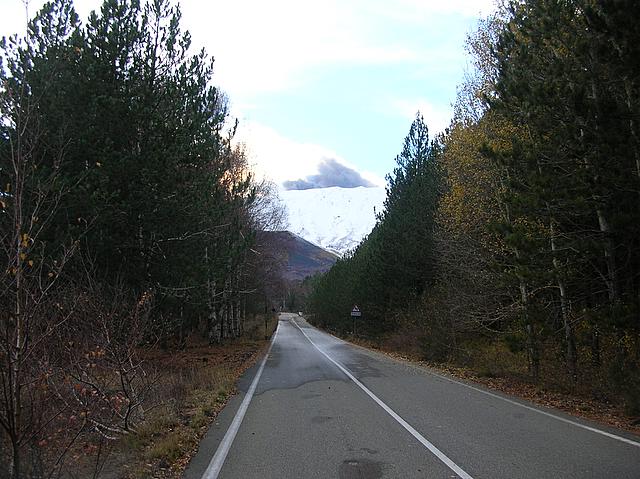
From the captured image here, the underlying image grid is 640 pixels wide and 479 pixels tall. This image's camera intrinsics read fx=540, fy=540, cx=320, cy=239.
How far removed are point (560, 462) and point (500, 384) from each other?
8.72 m

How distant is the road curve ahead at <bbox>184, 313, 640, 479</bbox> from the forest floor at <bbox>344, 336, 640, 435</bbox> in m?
0.61

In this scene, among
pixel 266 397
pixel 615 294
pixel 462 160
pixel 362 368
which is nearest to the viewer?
pixel 615 294

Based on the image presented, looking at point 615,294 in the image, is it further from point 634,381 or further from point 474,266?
point 474,266

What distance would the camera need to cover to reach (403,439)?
25.7ft

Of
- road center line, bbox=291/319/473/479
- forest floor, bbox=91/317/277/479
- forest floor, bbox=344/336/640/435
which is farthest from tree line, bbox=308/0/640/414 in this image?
forest floor, bbox=91/317/277/479

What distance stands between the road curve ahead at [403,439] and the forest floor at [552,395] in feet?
2.00

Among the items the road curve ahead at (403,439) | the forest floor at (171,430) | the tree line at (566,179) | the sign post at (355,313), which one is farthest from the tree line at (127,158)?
the sign post at (355,313)

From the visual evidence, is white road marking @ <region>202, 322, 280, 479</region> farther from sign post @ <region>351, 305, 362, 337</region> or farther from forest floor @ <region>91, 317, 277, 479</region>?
sign post @ <region>351, 305, 362, 337</region>

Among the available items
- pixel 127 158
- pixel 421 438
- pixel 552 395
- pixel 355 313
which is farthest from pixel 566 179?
pixel 355 313

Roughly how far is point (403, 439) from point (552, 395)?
6399 mm

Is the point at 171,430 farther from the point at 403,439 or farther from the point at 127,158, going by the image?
the point at 127,158

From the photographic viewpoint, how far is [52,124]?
13.8 metres

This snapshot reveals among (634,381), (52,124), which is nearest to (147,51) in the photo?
(52,124)

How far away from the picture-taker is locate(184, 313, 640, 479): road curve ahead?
623cm
